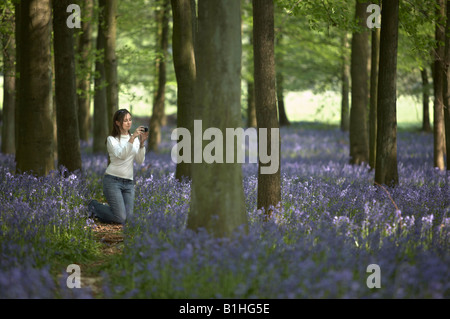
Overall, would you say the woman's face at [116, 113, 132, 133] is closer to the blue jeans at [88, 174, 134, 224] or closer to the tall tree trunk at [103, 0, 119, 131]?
the blue jeans at [88, 174, 134, 224]

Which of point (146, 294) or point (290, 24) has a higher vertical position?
point (290, 24)

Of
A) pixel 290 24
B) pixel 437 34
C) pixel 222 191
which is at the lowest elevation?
pixel 222 191

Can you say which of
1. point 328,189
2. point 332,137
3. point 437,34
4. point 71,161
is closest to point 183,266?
point 328,189

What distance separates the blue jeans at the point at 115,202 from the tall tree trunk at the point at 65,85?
2653mm

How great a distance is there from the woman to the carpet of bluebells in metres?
0.36

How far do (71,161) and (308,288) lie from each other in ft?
23.0

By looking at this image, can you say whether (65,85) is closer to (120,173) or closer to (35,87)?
(35,87)

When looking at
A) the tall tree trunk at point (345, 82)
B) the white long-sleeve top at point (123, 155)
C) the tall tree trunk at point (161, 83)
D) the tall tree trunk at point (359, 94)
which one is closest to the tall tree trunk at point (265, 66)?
the white long-sleeve top at point (123, 155)

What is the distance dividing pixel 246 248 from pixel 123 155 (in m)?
3.30

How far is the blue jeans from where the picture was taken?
721 centimetres

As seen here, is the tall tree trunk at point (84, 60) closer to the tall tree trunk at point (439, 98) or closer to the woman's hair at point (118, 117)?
the woman's hair at point (118, 117)

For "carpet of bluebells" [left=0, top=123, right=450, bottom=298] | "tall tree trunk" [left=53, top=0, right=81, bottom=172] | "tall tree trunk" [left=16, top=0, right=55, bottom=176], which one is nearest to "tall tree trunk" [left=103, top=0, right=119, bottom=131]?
"tall tree trunk" [left=53, top=0, right=81, bottom=172]

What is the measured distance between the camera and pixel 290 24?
738 inches
